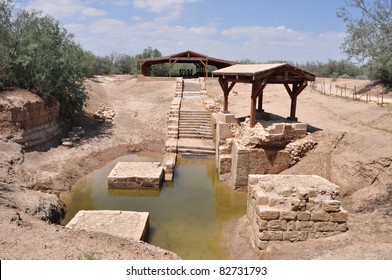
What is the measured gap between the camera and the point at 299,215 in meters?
6.52

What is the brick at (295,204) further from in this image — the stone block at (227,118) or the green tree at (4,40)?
the green tree at (4,40)

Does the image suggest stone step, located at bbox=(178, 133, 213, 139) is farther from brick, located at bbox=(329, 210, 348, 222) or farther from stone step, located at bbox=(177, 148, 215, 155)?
brick, located at bbox=(329, 210, 348, 222)

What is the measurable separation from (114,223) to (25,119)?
7.33 meters

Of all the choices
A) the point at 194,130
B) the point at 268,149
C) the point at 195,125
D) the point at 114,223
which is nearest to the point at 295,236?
the point at 114,223

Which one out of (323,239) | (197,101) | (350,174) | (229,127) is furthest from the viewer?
(197,101)

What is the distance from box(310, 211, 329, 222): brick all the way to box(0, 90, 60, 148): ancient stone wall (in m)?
10.7

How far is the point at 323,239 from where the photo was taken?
21.5 feet

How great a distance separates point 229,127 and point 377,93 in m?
14.2

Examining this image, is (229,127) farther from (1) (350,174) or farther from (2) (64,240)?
(2) (64,240)

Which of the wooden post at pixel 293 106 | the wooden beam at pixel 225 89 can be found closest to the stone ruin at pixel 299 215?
the wooden post at pixel 293 106

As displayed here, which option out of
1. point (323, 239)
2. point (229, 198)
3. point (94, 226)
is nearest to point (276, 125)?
point (229, 198)

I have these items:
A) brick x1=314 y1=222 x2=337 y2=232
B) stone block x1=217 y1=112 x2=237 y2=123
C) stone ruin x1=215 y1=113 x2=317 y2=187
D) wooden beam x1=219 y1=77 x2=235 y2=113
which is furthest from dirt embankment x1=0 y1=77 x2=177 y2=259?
stone ruin x1=215 y1=113 x2=317 y2=187

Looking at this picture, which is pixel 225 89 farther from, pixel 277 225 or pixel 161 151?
pixel 277 225

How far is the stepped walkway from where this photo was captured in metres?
14.9
